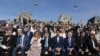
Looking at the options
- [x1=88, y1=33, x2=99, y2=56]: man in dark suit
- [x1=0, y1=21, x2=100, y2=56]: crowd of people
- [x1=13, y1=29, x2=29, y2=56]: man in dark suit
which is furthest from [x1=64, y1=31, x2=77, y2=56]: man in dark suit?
[x1=13, y1=29, x2=29, y2=56]: man in dark suit

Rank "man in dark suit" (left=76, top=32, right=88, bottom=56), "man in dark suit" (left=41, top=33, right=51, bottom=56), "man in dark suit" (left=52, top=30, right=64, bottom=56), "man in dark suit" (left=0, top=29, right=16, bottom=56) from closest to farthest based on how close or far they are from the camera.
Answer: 1. "man in dark suit" (left=52, top=30, right=64, bottom=56)
2. "man in dark suit" (left=76, top=32, right=88, bottom=56)
3. "man in dark suit" (left=41, top=33, right=51, bottom=56)
4. "man in dark suit" (left=0, top=29, right=16, bottom=56)

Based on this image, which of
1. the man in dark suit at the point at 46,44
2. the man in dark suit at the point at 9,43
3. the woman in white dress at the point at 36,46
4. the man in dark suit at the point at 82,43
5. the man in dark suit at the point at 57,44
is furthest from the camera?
the man in dark suit at the point at 9,43

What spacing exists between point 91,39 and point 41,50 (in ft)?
8.12

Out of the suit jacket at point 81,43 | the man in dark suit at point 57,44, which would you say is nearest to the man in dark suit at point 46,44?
the man in dark suit at point 57,44

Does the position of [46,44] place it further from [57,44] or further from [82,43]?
[82,43]

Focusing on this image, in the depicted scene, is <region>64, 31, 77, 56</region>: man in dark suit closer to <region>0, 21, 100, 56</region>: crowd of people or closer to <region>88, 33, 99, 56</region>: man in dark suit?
<region>0, 21, 100, 56</region>: crowd of people

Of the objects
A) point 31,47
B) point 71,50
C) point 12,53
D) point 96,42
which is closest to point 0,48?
point 12,53

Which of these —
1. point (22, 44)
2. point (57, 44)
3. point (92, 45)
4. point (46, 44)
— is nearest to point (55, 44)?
point (57, 44)

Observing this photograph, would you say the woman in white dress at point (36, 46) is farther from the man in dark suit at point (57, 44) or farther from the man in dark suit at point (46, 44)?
the man in dark suit at point (57, 44)

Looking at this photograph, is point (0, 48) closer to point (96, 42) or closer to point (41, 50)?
point (41, 50)

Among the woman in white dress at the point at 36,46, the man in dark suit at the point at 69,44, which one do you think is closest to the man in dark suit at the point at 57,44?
the man in dark suit at the point at 69,44

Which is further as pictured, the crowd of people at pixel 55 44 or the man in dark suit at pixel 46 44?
the man in dark suit at pixel 46 44

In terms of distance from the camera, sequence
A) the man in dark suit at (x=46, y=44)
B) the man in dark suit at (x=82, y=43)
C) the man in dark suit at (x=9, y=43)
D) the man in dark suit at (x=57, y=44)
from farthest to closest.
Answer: the man in dark suit at (x=9, y=43)
the man in dark suit at (x=46, y=44)
the man in dark suit at (x=82, y=43)
the man in dark suit at (x=57, y=44)

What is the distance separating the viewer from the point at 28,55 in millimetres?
16641
